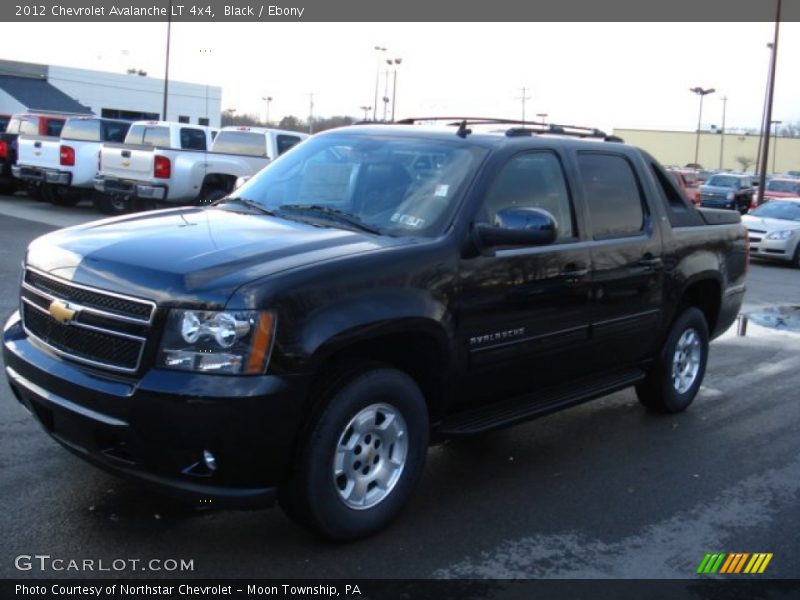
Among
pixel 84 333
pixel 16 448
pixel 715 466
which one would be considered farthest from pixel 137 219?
pixel 715 466

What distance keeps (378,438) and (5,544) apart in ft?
5.62

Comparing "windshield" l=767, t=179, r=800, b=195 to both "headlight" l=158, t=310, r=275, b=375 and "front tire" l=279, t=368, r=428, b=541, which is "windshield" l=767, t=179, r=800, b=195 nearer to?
"front tire" l=279, t=368, r=428, b=541

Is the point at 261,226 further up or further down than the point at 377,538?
further up

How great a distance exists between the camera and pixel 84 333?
381cm

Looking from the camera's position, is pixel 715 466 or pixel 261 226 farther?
pixel 715 466

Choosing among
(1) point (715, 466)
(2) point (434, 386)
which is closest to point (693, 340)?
(1) point (715, 466)

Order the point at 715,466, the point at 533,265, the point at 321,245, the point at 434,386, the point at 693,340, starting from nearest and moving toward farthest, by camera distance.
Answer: the point at 321,245
the point at 434,386
the point at 533,265
the point at 715,466
the point at 693,340

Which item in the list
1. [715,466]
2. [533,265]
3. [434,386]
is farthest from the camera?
[715,466]

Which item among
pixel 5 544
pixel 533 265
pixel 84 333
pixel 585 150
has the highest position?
pixel 585 150

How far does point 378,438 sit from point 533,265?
136cm

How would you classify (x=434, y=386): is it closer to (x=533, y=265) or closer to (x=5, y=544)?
(x=533, y=265)

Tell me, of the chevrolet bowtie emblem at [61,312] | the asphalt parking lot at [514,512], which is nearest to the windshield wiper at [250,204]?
the chevrolet bowtie emblem at [61,312]

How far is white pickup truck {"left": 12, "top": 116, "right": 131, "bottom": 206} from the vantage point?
1938 centimetres

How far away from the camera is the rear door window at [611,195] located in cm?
548
